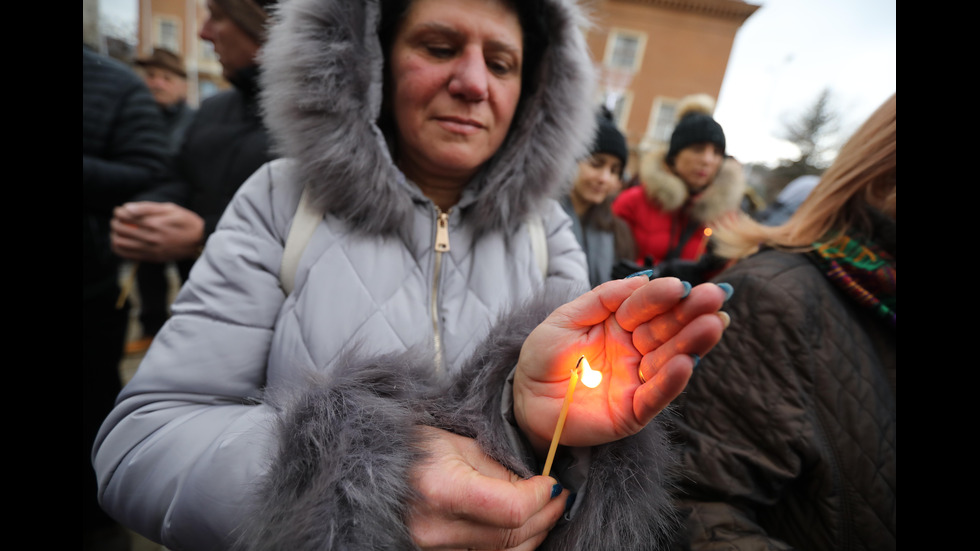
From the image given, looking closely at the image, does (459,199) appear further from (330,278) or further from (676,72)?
(676,72)

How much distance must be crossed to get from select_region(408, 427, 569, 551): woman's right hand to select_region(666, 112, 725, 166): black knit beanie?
2.16m

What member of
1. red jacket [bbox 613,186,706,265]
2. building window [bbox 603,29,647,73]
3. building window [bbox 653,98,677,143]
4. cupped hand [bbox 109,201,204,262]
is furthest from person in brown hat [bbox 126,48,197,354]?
building window [bbox 653,98,677,143]

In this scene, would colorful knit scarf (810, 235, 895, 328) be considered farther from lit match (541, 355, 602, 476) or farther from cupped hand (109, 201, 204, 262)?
cupped hand (109, 201, 204, 262)

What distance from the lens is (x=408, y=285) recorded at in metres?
1.30

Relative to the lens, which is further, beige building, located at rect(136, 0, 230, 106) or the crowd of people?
beige building, located at rect(136, 0, 230, 106)

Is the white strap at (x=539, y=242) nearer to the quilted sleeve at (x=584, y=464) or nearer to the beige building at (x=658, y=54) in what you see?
the quilted sleeve at (x=584, y=464)

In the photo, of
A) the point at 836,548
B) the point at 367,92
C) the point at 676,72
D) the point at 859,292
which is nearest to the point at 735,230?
the point at 859,292

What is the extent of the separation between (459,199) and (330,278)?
58cm

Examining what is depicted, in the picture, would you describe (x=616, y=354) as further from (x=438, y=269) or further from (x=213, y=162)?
(x=213, y=162)

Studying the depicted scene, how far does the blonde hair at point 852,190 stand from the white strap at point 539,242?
0.74 meters

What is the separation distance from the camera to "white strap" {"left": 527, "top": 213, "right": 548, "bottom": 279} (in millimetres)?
1560

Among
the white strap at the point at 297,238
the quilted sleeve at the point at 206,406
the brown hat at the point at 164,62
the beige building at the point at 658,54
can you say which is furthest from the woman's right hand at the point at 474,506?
the beige building at the point at 658,54

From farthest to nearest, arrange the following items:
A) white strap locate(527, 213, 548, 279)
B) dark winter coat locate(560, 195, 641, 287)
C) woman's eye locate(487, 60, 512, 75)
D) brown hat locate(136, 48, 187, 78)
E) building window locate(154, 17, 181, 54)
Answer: building window locate(154, 17, 181, 54) → brown hat locate(136, 48, 187, 78) → dark winter coat locate(560, 195, 641, 287) → white strap locate(527, 213, 548, 279) → woman's eye locate(487, 60, 512, 75)

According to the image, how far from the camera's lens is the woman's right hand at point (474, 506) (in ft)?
2.64
